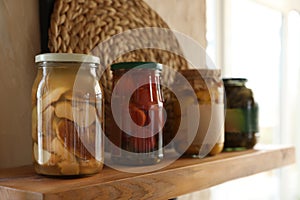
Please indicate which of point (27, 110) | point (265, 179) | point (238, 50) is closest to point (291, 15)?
point (238, 50)

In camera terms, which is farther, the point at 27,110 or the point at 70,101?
the point at 27,110

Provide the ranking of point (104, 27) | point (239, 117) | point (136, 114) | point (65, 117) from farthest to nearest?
point (239, 117)
point (104, 27)
point (136, 114)
point (65, 117)

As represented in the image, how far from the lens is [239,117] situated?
3.12 ft

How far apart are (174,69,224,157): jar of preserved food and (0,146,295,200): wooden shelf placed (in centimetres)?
3

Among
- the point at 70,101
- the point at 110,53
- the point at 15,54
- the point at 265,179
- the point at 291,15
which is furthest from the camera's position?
the point at 291,15

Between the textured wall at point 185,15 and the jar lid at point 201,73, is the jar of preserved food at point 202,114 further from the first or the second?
the textured wall at point 185,15

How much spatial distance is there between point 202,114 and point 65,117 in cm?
32

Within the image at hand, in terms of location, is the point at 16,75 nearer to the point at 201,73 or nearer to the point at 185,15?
the point at 201,73

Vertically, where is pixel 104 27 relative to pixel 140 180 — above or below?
above

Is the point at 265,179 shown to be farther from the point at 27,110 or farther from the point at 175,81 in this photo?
the point at 27,110

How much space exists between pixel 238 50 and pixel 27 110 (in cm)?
88

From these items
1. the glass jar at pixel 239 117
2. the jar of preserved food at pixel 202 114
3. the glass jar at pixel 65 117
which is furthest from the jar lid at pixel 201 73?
the glass jar at pixel 65 117

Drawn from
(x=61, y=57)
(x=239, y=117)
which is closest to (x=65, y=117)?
(x=61, y=57)

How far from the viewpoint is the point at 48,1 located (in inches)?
28.5
